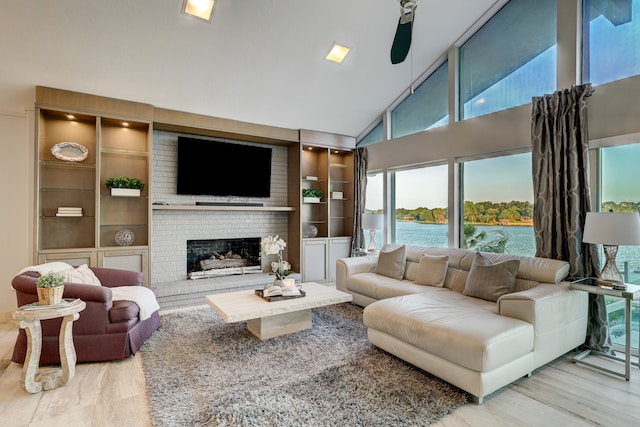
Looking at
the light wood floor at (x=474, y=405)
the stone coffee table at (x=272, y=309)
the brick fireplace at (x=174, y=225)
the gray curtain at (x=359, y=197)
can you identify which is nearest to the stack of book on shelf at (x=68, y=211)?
the brick fireplace at (x=174, y=225)

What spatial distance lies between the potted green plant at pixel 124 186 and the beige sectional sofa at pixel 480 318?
3398 millimetres

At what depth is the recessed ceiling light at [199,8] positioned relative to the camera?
10.8ft

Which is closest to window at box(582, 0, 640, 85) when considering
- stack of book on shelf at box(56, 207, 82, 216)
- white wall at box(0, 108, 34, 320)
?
stack of book on shelf at box(56, 207, 82, 216)

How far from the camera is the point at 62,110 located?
385 cm

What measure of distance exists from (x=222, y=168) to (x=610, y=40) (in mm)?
4975

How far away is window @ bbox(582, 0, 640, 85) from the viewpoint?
3006 millimetres

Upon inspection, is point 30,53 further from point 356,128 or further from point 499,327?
point 499,327

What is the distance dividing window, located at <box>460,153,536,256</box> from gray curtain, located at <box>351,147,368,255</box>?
195 centimetres

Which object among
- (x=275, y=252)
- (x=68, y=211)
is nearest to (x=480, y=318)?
(x=275, y=252)

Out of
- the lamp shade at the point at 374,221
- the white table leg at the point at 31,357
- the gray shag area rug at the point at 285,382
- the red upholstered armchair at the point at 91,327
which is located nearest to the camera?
the gray shag area rug at the point at 285,382

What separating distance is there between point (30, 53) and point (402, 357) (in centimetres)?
471

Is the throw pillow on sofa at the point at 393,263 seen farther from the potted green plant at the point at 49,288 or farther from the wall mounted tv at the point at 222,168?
the potted green plant at the point at 49,288

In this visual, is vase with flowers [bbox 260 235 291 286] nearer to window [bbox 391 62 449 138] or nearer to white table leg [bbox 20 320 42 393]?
white table leg [bbox 20 320 42 393]

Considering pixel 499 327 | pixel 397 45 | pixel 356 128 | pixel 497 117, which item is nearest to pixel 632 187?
pixel 497 117
